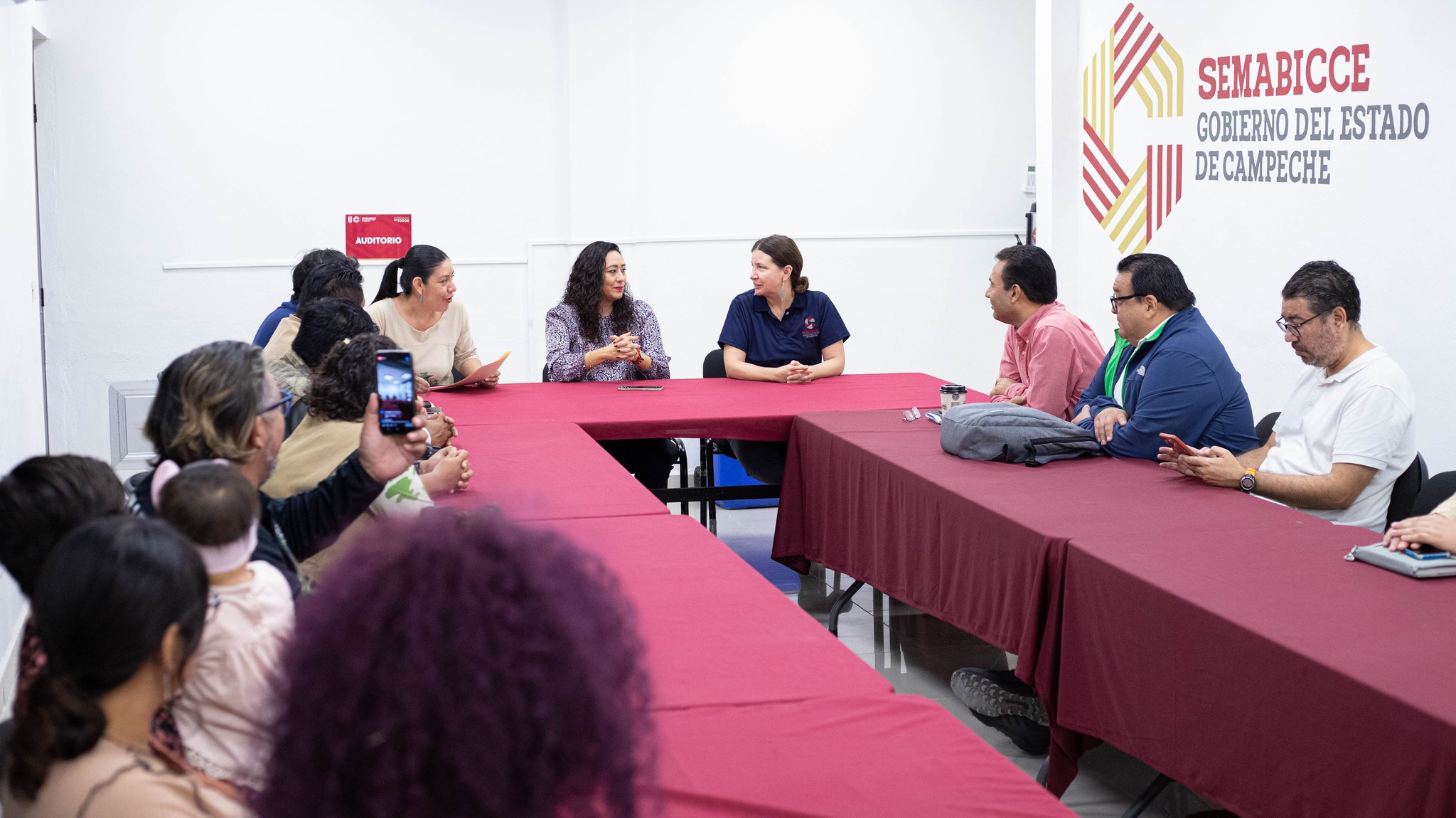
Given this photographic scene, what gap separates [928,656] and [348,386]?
2.20 m

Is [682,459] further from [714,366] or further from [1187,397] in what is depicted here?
[1187,397]

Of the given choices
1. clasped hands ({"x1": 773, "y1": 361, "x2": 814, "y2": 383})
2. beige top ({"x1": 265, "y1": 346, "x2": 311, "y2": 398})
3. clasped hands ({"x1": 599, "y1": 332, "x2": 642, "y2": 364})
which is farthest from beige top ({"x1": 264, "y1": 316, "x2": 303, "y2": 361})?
clasped hands ({"x1": 773, "y1": 361, "x2": 814, "y2": 383})

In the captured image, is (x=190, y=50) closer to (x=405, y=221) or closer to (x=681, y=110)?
(x=405, y=221)

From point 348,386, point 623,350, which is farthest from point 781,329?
point 348,386

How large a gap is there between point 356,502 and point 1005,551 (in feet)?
5.04

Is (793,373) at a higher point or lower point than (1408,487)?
higher

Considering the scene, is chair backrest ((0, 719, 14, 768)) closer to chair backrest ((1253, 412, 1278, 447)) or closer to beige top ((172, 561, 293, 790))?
beige top ((172, 561, 293, 790))

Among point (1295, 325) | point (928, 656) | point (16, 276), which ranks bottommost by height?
point (928, 656)

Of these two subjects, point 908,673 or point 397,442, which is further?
point 908,673

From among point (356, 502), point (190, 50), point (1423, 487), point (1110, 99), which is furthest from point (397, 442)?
point (190, 50)

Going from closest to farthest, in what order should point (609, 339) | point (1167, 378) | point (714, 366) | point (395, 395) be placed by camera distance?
point (395, 395) < point (1167, 378) < point (609, 339) < point (714, 366)

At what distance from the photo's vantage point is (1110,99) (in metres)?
6.08

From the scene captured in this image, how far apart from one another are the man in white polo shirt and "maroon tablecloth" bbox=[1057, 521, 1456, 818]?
0.81 ft

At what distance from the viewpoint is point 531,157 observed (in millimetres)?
7117
